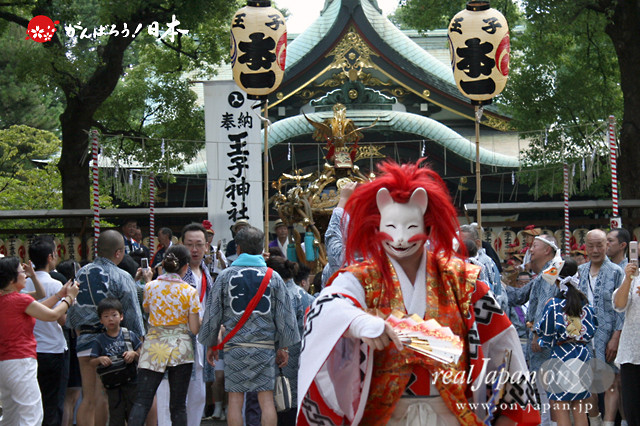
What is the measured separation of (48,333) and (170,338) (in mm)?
1152

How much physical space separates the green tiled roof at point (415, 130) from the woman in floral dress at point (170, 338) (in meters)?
9.84

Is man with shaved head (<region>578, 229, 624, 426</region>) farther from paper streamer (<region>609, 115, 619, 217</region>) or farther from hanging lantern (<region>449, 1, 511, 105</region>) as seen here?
hanging lantern (<region>449, 1, 511, 105</region>)

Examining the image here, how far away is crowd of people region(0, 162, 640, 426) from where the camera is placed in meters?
3.59

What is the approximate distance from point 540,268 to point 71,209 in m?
9.35

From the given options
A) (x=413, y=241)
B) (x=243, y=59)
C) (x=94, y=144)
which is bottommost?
(x=413, y=241)

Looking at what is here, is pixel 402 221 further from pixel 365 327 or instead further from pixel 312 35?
pixel 312 35

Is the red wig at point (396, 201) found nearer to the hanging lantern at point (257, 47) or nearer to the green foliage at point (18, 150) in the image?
the hanging lantern at point (257, 47)

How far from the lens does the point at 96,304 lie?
22.1 feet

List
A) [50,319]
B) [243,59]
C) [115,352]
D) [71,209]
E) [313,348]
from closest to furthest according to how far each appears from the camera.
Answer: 1. [313,348]
2. [50,319]
3. [115,352]
4. [243,59]
5. [71,209]

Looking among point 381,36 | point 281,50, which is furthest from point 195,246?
point 381,36

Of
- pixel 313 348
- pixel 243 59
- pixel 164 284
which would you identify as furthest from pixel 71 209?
pixel 313 348

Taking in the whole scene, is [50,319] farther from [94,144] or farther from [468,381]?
[94,144]

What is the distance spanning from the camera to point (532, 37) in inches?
644

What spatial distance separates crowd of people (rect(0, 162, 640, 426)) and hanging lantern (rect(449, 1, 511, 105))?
293 cm
